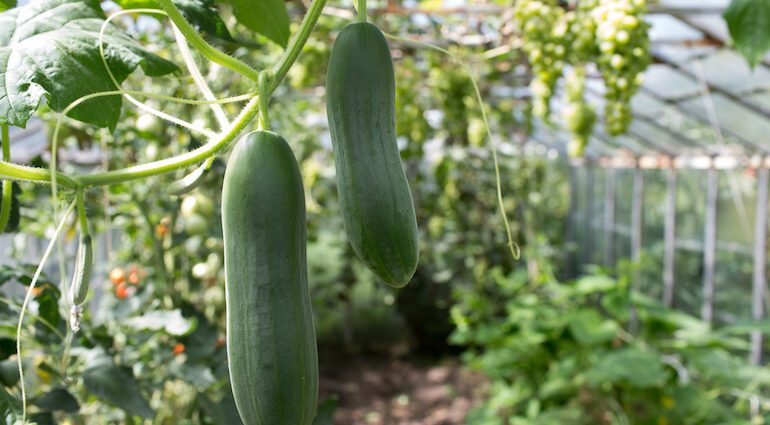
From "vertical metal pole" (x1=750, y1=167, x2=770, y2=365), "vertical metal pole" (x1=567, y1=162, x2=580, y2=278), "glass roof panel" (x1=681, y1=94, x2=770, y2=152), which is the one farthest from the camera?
"vertical metal pole" (x1=567, y1=162, x2=580, y2=278)

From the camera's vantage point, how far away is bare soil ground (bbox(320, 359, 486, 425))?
6121 millimetres

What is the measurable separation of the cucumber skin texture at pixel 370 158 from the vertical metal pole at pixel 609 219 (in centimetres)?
813

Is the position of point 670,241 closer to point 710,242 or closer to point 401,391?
point 710,242

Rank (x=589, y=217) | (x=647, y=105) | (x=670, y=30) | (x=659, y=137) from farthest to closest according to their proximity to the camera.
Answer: (x=589, y=217), (x=659, y=137), (x=647, y=105), (x=670, y=30)

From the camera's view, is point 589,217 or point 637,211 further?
point 589,217

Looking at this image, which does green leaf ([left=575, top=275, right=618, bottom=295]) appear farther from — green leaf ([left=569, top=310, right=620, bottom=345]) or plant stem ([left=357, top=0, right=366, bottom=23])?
plant stem ([left=357, top=0, right=366, bottom=23])

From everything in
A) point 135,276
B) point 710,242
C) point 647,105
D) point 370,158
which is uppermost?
point 370,158

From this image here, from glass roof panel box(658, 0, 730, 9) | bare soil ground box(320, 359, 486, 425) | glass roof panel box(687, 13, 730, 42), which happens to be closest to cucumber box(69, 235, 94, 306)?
glass roof panel box(658, 0, 730, 9)

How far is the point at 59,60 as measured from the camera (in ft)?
2.78

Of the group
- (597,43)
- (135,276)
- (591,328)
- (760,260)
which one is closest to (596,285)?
(591,328)

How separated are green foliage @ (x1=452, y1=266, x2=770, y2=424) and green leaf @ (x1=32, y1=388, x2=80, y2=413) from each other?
329 centimetres

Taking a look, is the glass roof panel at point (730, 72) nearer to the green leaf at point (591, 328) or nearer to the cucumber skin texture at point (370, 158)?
the green leaf at point (591, 328)

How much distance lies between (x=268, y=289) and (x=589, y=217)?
9460 millimetres

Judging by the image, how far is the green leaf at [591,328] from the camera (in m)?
4.62
